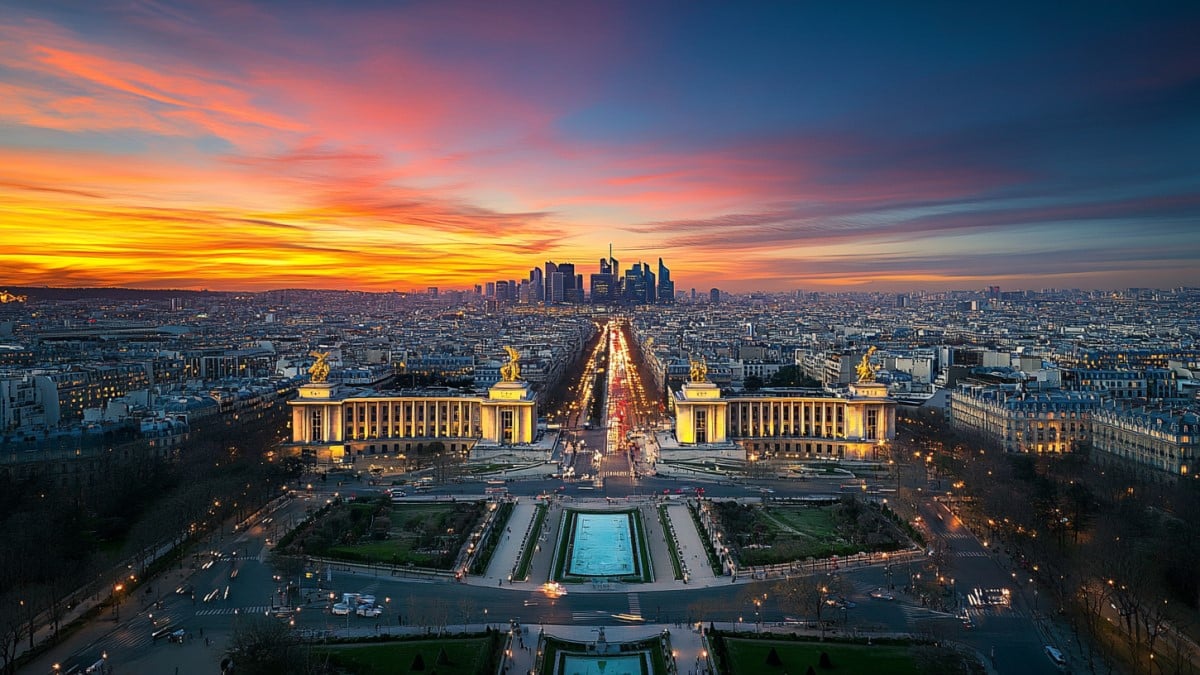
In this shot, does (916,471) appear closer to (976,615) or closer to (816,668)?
(976,615)

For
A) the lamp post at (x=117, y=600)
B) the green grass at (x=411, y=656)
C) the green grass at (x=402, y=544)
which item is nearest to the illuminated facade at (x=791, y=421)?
the green grass at (x=402, y=544)

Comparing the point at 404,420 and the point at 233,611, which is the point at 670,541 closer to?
the point at 233,611

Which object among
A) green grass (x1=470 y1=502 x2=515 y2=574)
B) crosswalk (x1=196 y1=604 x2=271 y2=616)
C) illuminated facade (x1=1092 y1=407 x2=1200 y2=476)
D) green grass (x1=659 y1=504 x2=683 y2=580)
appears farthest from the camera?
illuminated facade (x1=1092 y1=407 x2=1200 y2=476)

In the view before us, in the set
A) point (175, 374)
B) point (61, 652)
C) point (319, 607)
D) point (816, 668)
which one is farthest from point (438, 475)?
point (175, 374)

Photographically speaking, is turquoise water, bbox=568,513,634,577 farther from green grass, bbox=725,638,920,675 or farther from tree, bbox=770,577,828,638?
green grass, bbox=725,638,920,675

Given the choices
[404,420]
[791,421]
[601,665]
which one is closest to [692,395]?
[791,421]

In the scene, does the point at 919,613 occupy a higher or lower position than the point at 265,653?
lower

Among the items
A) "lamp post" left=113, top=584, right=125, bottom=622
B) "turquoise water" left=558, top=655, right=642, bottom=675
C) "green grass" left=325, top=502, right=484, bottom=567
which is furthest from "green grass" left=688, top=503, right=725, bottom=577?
"lamp post" left=113, top=584, right=125, bottom=622
